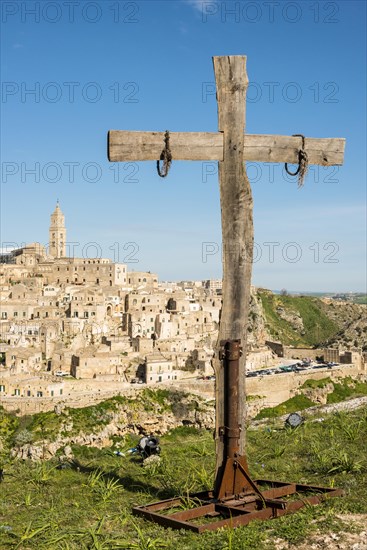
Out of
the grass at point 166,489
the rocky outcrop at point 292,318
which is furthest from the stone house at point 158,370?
the rocky outcrop at point 292,318

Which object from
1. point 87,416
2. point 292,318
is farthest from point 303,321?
point 87,416

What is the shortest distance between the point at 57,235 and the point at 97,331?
34246 millimetres

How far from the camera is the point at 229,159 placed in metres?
6.15

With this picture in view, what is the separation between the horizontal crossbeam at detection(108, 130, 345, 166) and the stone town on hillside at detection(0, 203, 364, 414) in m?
36.5

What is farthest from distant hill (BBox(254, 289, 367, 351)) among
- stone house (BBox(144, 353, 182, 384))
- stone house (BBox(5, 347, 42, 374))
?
stone house (BBox(5, 347, 42, 374))

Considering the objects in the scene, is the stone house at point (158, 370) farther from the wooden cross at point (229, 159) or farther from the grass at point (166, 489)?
the wooden cross at point (229, 159)

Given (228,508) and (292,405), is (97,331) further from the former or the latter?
(228,508)

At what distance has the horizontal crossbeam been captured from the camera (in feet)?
19.6

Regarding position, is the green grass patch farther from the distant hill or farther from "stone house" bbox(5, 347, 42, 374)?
"stone house" bbox(5, 347, 42, 374)

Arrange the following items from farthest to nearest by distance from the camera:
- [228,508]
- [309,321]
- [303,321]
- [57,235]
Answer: [309,321]
[303,321]
[57,235]
[228,508]

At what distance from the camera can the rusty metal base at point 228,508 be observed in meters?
5.15

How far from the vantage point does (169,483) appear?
7.17 m

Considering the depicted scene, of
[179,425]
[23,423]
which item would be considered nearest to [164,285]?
[179,425]

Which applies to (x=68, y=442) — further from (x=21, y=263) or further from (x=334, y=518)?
(x=21, y=263)
